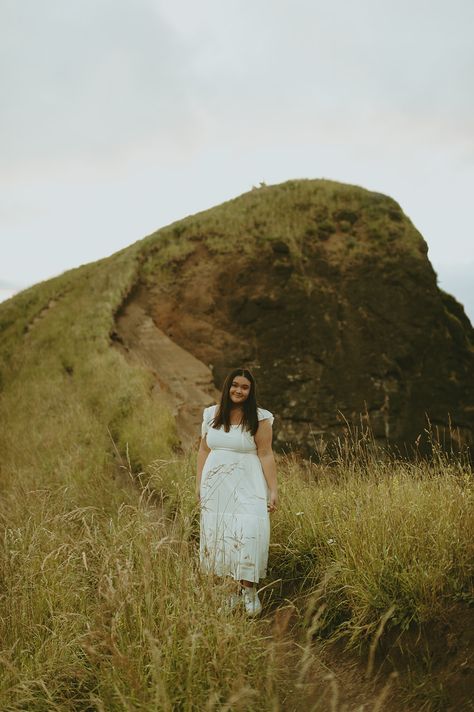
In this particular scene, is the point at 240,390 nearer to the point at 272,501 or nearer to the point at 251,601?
the point at 272,501

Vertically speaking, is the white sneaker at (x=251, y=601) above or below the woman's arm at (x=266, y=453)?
below

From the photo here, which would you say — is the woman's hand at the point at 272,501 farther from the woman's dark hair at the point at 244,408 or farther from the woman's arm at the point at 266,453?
the woman's dark hair at the point at 244,408

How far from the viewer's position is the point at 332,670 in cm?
365

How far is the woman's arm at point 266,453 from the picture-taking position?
4931 millimetres

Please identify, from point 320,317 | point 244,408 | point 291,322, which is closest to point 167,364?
point 291,322

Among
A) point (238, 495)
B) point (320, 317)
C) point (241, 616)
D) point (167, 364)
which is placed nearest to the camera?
point (241, 616)

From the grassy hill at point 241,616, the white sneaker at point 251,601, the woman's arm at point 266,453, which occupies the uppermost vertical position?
the woman's arm at point 266,453

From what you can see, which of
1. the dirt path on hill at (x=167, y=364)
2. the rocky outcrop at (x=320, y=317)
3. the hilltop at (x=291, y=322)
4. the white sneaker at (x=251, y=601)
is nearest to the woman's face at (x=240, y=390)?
the white sneaker at (x=251, y=601)

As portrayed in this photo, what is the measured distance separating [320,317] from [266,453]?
12583 millimetres

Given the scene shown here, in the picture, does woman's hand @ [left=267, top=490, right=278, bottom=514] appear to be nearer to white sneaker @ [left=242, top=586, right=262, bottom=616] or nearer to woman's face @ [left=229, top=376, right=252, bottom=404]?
white sneaker @ [left=242, top=586, right=262, bottom=616]

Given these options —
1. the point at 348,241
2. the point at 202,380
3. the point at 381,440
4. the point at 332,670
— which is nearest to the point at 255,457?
the point at 332,670

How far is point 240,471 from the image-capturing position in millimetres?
4863

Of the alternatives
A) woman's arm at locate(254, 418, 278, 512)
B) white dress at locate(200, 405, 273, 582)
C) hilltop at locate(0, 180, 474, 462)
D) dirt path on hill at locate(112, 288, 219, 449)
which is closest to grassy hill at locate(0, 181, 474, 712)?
white dress at locate(200, 405, 273, 582)

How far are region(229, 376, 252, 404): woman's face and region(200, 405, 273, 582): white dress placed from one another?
0.70 ft
